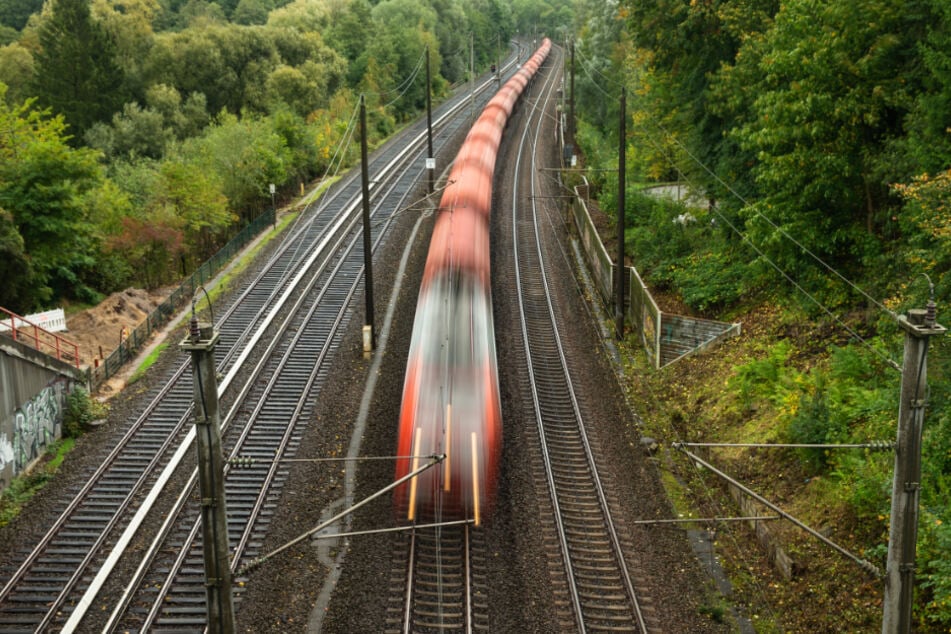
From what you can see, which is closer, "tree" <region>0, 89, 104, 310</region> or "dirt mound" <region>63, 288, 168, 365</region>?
"dirt mound" <region>63, 288, 168, 365</region>

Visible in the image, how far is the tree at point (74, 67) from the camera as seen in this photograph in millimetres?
56656

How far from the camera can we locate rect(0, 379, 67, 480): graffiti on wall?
832 inches

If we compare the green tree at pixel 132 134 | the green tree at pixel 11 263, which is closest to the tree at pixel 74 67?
the green tree at pixel 132 134

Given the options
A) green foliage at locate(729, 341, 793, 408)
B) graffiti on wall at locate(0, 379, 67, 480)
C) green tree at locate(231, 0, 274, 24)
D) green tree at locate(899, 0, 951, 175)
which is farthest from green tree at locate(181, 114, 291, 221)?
green tree at locate(231, 0, 274, 24)

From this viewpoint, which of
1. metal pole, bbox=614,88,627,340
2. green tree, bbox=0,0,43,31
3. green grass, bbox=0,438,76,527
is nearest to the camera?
green grass, bbox=0,438,76,527

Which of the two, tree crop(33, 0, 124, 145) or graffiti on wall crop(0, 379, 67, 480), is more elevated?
tree crop(33, 0, 124, 145)

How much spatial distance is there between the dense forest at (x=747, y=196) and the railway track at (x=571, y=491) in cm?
316

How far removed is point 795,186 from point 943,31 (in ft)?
19.3

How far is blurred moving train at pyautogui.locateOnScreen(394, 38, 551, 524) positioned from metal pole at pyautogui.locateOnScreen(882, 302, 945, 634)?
29.4 ft

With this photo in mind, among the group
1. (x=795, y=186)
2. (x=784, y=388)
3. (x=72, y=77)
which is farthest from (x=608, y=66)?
(x=784, y=388)

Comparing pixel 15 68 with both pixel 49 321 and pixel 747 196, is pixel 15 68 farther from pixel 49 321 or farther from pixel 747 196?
pixel 747 196

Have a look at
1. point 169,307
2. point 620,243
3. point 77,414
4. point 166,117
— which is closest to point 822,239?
point 620,243

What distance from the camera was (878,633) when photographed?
15266 millimetres

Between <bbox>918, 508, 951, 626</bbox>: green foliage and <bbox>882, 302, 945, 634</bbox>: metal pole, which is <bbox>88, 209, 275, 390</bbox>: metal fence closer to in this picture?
<bbox>918, 508, 951, 626</bbox>: green foliage
